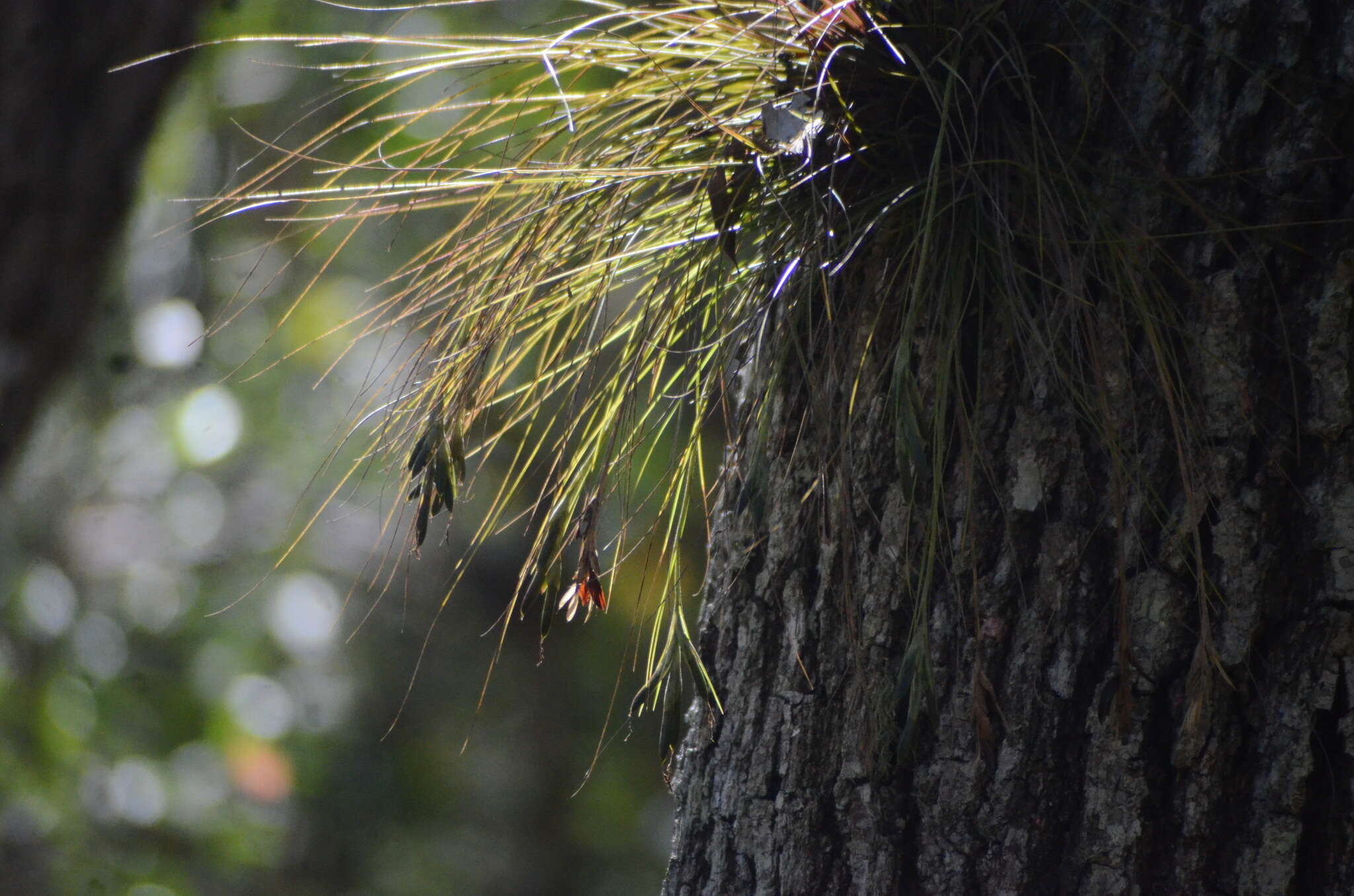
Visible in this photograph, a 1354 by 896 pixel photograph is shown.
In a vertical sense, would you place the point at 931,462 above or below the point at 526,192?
below

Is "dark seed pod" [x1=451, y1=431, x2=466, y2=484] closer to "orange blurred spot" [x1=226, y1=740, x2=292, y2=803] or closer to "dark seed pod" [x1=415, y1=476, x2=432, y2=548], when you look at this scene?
"dark seed pod" [x1=415, y1=476, x2=432, y2=548]

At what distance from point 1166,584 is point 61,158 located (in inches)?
86.2

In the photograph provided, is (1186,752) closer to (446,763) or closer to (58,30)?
(58,30)

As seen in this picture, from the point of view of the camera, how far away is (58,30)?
1890 mm

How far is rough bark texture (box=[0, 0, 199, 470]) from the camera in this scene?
1887mm

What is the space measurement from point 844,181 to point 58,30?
1.87 meters

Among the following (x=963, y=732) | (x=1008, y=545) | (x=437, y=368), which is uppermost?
(x=437, y=368)

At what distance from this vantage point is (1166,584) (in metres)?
0.67

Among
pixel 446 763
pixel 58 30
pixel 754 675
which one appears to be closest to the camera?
pixel 754 675

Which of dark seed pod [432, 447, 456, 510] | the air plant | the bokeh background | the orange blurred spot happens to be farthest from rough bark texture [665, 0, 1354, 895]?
the orange blurred spot

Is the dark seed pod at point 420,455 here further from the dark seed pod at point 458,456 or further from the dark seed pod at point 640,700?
the dark seed pod at point 640,700

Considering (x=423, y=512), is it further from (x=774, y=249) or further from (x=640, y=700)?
(x=774, y=249)

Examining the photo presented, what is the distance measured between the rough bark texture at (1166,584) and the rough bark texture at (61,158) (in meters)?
1.90

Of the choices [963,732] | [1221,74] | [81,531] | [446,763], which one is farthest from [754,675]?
[81,531]
